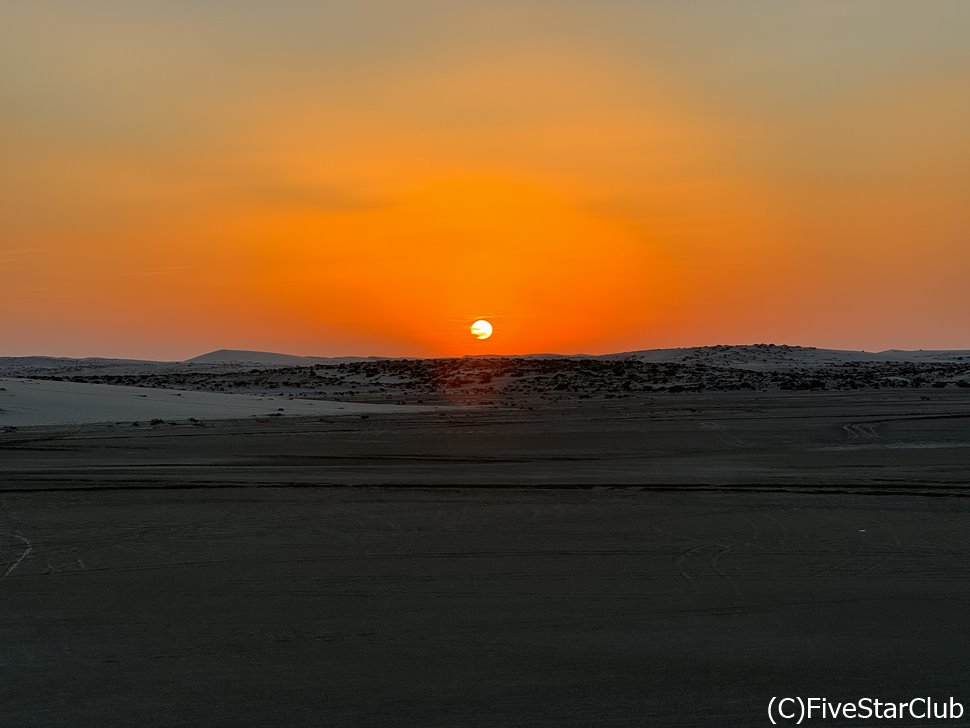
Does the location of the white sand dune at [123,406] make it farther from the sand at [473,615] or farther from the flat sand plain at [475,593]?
the sand at [473,615]

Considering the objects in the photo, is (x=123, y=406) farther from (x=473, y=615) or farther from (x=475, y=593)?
(x=473, y=615)

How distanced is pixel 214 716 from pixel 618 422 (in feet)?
72.6

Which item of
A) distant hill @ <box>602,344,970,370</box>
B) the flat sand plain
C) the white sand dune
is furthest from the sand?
distant hill @ <box>602,344,970,370</box>

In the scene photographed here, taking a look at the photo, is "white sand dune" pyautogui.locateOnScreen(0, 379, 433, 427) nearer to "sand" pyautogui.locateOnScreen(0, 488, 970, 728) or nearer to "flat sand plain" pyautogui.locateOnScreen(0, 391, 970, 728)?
"flat sand plain" pyautogui.locateOnScreen(0, 391, 970, 728)

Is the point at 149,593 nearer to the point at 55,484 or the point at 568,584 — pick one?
the point at 568,584

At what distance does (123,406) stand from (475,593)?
27.5 meters

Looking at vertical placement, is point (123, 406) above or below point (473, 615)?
above

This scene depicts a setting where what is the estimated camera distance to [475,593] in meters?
6.85

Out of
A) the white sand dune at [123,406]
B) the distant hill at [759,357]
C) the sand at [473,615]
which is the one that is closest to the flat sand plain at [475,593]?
the sand at [473,615]

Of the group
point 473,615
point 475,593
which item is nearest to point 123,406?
point 475,593

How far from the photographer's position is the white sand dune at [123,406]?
28562 millimetres

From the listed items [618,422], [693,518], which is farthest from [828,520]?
[618,422]

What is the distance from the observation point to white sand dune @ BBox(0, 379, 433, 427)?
28.6 metres

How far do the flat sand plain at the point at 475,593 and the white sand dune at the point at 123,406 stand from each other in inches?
577
